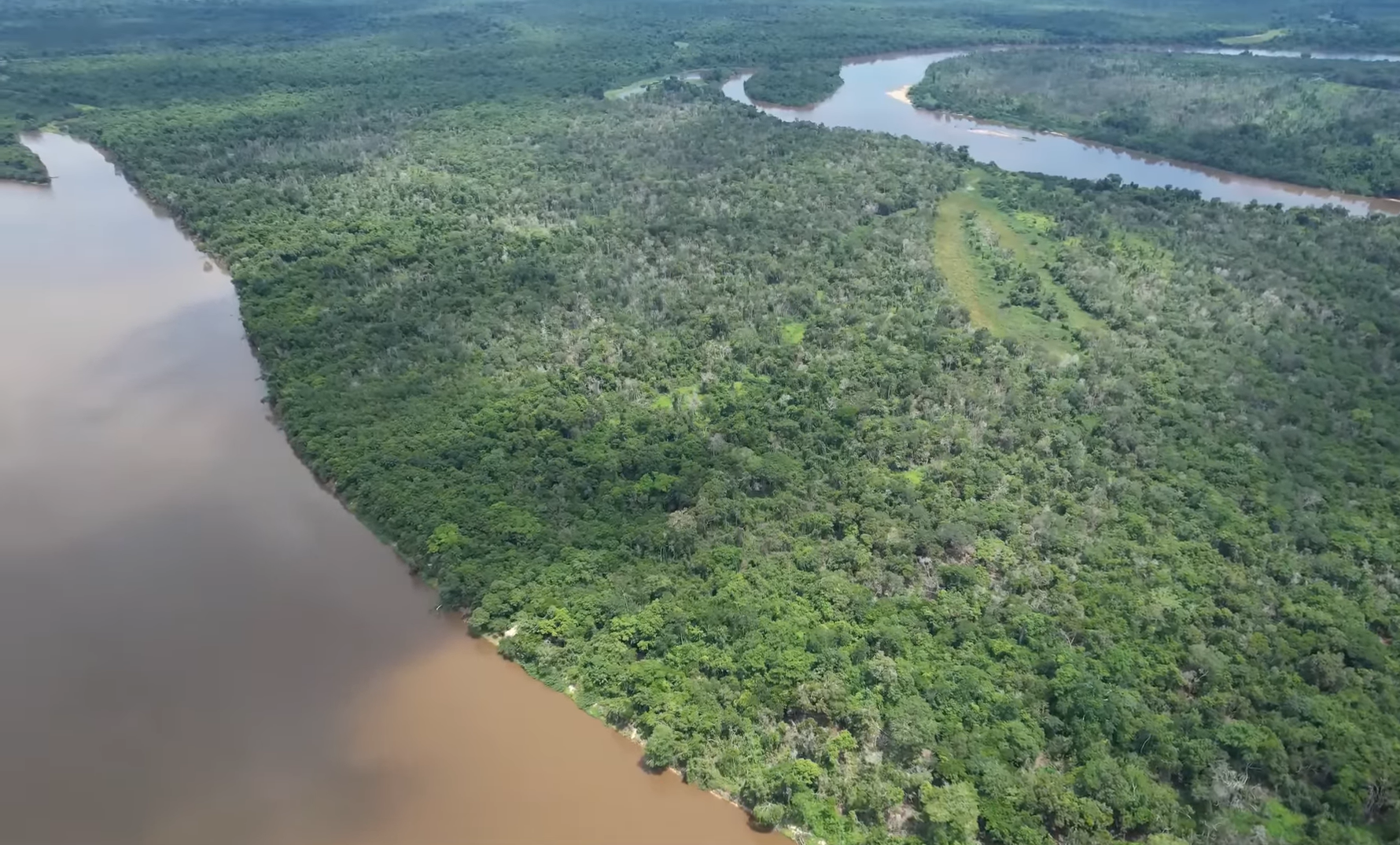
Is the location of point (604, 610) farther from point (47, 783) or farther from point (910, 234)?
point (910, 234)

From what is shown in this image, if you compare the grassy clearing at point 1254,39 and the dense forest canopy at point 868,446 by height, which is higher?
the grassy clearing at point 1254,39

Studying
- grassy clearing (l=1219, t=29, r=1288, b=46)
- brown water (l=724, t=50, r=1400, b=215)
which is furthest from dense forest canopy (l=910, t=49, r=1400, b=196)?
grassy clearing (l=1219, t=29, r=1288, b=46)

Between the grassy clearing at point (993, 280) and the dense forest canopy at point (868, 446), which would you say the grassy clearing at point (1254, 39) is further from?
the grassy clearing at point (993, 280)

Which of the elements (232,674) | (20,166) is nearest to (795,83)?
(20,166)

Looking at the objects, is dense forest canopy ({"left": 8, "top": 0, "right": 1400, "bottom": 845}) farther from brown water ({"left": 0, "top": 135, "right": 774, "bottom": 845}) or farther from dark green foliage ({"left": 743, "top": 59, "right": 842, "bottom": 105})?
dark green foliage ({"left": 743, "top": 59, "right": 842, "bottom": 105})

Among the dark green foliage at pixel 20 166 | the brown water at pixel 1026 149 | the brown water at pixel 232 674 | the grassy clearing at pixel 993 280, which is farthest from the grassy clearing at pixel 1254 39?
the dark green foliage at pixel 20 166

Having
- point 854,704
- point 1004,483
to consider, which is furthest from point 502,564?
point 1004,483

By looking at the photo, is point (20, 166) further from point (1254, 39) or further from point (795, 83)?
point (1254, 39)
